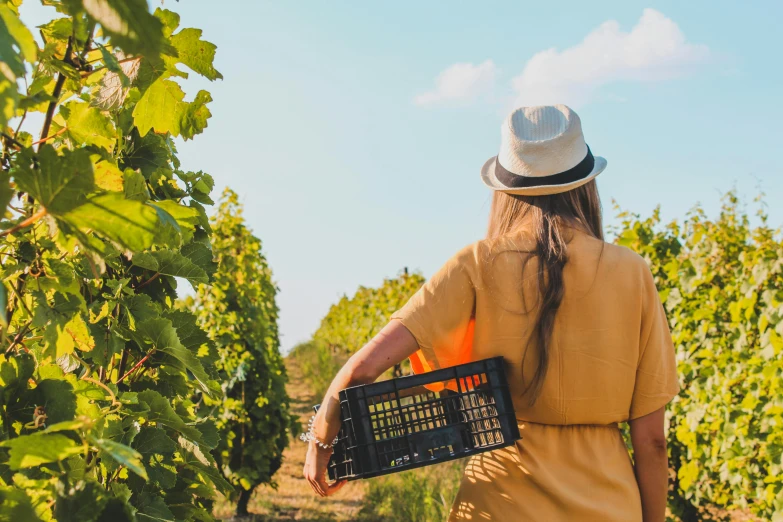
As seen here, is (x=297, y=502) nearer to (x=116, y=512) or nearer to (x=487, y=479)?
(x=487, y=479)

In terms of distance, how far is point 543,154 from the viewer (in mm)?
2148

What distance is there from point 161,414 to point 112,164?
1.65ft

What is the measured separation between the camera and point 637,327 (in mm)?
2072

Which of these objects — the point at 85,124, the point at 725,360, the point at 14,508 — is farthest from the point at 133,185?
the point at 725,360

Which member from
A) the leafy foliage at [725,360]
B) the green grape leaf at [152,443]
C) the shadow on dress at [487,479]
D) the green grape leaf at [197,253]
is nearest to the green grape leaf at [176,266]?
the green grape leaf at [197,253]

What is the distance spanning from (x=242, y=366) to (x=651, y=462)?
4.71 m

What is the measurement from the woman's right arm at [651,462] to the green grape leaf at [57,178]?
5.70 feet

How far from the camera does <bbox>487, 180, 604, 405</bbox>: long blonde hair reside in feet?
6.49

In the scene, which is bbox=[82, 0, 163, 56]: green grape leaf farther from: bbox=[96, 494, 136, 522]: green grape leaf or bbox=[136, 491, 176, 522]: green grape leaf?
bbox=[136, 491, 176, 522]: green grape leaf

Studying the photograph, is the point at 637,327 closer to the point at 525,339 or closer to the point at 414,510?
the point at 525,339

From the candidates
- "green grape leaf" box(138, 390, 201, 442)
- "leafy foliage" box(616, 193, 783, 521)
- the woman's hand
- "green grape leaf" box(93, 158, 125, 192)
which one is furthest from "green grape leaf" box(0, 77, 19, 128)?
"leafy foliage" box(616, 193, 783, 521)

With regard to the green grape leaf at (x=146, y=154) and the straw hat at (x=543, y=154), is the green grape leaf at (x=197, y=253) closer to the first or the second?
the green grape leaf at (x=146, y=154)

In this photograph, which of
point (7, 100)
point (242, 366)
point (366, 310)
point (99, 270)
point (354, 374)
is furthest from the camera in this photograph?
point (366, 310)

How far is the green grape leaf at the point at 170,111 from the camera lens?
1.58 m
